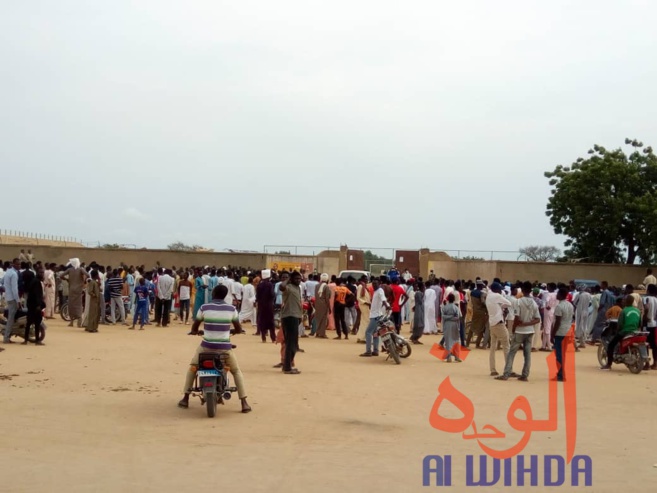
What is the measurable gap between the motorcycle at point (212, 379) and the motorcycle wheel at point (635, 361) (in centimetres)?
960

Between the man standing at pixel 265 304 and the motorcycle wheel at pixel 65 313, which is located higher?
the man standing at pixel 265 304

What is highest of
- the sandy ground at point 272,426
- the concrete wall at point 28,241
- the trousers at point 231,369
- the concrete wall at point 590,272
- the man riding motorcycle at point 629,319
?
the concrete wall at point 28,241

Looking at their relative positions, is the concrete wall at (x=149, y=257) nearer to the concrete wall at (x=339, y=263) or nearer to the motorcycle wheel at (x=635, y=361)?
the concrete wall at (x=339, y=263)

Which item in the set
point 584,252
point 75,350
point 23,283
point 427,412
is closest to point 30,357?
point 75,350

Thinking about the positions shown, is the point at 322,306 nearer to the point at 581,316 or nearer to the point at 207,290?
the point at 207,290

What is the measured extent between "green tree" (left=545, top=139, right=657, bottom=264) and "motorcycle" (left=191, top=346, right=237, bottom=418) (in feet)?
115

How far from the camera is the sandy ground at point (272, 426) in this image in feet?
22.8

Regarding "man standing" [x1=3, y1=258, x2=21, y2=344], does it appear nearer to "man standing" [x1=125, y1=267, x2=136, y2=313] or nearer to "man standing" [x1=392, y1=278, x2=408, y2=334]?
"man standing" [x1=125, y1=267, x2=136, y2=313]

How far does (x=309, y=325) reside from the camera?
24094mm

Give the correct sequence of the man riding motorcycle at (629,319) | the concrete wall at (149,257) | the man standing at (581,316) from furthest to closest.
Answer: the concrete wall at (149,257), the man standing at (581,316), the man riding motorcycle at (629,319)

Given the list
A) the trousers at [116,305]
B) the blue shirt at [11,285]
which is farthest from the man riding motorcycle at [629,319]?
the trousers at [116,305]

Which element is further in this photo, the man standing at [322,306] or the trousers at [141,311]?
the trousers at [141,311]

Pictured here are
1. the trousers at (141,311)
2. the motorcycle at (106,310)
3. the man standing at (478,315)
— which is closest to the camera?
the man standing at (478,315)

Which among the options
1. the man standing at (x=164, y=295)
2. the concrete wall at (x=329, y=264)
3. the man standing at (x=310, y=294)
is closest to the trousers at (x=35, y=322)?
the man standing at (x=164, y=295)
